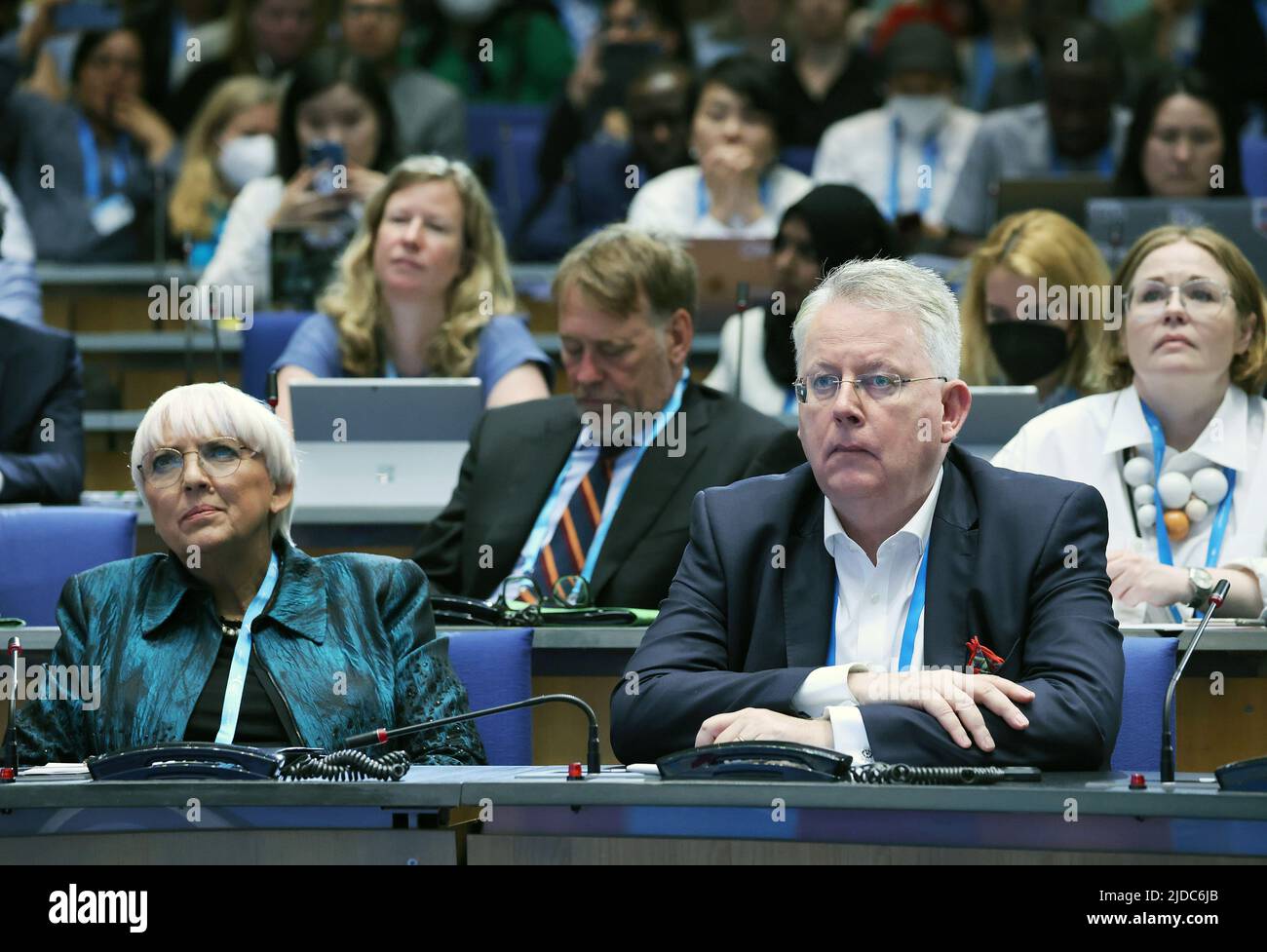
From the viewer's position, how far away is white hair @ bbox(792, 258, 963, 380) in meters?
2.89

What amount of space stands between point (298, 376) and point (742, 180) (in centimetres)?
215

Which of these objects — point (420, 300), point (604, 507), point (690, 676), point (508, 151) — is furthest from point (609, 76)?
point (690, 676)

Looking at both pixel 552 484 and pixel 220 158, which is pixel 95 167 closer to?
pixel 220 158

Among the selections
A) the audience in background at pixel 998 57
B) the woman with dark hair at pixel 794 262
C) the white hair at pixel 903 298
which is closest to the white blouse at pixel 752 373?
the woman with dark hair at pixel 794 262

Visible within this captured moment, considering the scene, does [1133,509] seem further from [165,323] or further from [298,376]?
[165,323]

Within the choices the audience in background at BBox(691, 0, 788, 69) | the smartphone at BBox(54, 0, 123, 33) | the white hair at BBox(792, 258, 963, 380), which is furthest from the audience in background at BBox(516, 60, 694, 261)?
the white hair at BBox(792, 258, 963, 380)

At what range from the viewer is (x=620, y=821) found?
240 cm

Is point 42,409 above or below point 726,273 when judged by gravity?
below

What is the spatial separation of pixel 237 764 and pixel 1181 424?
7.38 ft

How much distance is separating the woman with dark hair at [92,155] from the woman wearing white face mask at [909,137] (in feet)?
8.53

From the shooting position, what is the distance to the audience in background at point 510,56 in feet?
29.1

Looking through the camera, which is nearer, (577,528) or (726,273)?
(577,528)

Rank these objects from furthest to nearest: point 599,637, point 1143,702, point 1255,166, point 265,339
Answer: point 1255,166, point 265,339, point 599,637, point 1143,702
